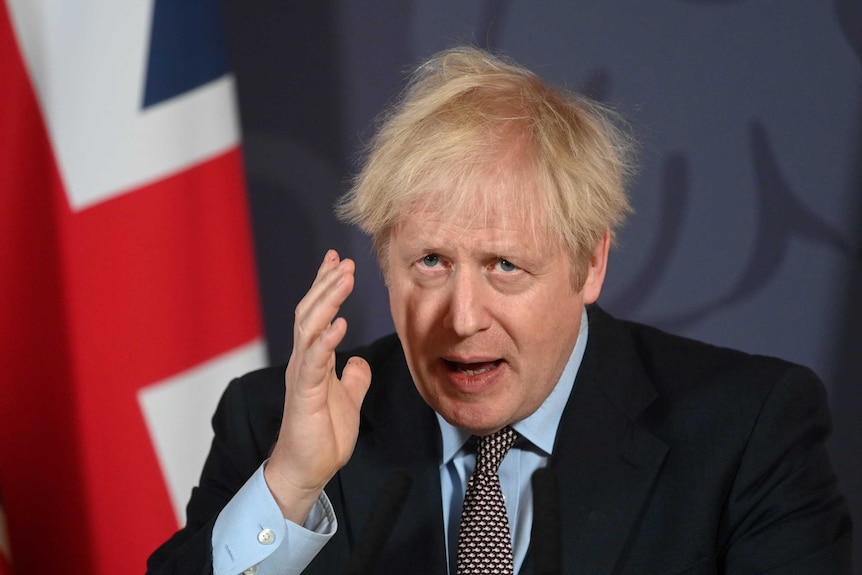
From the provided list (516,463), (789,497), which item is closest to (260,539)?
(516,463)

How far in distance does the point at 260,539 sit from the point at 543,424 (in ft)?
1.63

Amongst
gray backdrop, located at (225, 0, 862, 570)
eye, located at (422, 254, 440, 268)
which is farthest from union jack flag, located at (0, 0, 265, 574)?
eye, located at (422, 254, 440, 268)

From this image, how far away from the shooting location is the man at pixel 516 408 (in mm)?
1591

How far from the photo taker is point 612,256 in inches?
100

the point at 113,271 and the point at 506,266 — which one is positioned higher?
the point at 506,266

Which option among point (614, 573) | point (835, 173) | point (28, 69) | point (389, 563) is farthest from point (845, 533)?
point (28, 69)

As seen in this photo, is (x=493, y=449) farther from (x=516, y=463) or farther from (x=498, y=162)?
(x=498, y=162)

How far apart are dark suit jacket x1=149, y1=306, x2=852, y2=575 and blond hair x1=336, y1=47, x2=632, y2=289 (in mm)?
259

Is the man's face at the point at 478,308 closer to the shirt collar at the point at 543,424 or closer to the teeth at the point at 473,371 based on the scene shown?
the teeth at the point at 473,371

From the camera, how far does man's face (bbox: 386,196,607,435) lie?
160 centimetres

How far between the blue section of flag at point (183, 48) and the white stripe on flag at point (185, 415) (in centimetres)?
59

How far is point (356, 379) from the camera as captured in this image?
63.3 inches

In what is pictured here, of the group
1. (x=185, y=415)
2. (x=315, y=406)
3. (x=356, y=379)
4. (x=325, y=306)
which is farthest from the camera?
(x=185, y=415)

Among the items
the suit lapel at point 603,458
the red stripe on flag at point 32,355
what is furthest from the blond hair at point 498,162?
the red stripe on flag at point 32,355
